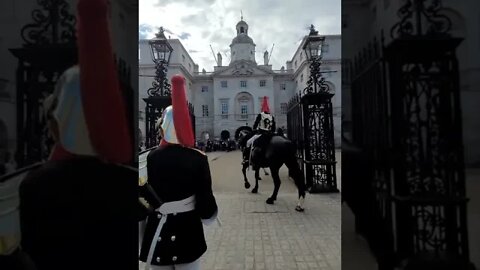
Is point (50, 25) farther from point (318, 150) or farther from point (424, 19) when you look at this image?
point (318, 150)

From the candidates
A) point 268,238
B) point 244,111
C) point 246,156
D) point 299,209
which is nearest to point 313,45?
point 244,111

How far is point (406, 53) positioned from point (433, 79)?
8 centimetres

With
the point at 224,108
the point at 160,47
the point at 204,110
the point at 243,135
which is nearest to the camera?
the point at 160,47

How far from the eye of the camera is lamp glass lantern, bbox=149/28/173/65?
1.11 meters

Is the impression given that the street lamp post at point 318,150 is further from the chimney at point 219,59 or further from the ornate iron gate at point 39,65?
the ornate iron gate at point 39,65

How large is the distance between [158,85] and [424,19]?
809mm

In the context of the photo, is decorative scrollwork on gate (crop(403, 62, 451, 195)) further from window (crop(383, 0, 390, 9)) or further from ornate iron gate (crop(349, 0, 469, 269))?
window (crop(383, 0, 390, 9))

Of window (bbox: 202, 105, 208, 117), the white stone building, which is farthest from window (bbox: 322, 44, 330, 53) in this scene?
window (bbox: 202, 105, 208, 117)

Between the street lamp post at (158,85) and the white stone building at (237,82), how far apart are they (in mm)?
22

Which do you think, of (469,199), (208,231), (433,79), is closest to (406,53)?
(433,79)

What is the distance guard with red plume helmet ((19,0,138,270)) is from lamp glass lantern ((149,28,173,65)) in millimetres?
407

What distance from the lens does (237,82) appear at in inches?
66.2

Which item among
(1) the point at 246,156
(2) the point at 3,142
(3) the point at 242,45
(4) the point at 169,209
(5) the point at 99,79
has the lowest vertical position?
(4) the point at 169,209

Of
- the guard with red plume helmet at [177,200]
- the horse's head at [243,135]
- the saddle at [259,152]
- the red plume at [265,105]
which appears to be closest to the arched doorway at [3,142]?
the guard with red plume helmet at [177,200]
